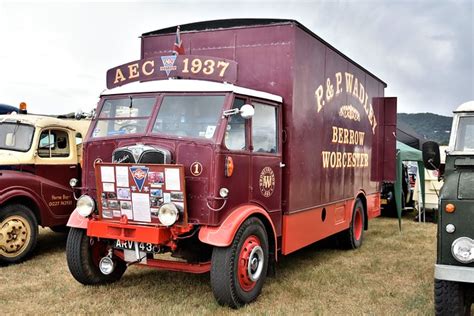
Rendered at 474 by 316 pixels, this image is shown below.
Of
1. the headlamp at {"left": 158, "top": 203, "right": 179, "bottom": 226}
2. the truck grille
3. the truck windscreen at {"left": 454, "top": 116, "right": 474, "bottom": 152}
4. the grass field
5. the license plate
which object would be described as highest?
the truck windscreen at {"left": 454, "top": 116, "right": 474, "bottom": 152}

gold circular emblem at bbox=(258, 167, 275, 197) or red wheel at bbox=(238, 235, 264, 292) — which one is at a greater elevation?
gold circular emblem at bbox=(258, 167, 275, 197)

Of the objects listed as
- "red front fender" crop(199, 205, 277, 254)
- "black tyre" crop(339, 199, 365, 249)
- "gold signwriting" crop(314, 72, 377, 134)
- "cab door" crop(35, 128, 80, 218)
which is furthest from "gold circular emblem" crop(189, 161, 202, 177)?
"black tyre" crop(339, 199, 365, 249)

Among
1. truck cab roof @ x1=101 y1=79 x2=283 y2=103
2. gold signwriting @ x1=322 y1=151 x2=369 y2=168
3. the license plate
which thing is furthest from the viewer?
gold signwriting @ x1=322 y1=151 x2=369 y2=168

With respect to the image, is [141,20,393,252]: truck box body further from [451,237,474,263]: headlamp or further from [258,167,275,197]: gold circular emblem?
[451,237,474,263]: headlamp

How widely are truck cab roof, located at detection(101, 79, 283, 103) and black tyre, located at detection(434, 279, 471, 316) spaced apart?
2.81 meters

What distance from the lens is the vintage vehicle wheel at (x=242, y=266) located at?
5.13 m

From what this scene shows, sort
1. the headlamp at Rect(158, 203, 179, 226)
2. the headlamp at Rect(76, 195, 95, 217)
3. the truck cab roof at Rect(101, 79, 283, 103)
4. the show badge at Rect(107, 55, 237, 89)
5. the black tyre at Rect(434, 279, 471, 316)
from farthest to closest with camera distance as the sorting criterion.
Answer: the show badge at Rect(107, 55, 237, 89), the headlamp at Rect(76, 195, 95, 217), the truck cab roof at Rect(101, 79, 283, 103), the headlamp at Rect(158, 203, 179, 226), the black tyre at Rect(434, 279, 471, 316)

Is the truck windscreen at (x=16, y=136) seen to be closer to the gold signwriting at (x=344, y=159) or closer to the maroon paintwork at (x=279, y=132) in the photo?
the maroon paintwork at (x=279, y=132)

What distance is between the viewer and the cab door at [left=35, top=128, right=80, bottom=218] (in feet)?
26.7

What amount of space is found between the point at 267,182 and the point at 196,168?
1153 mm

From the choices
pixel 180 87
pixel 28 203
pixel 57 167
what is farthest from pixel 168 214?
pixel 57 167

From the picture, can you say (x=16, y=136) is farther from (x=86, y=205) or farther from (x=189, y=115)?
(x=189, y=115)

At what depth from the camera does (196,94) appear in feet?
18.0

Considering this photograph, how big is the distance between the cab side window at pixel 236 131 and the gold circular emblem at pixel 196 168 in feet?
1.26
